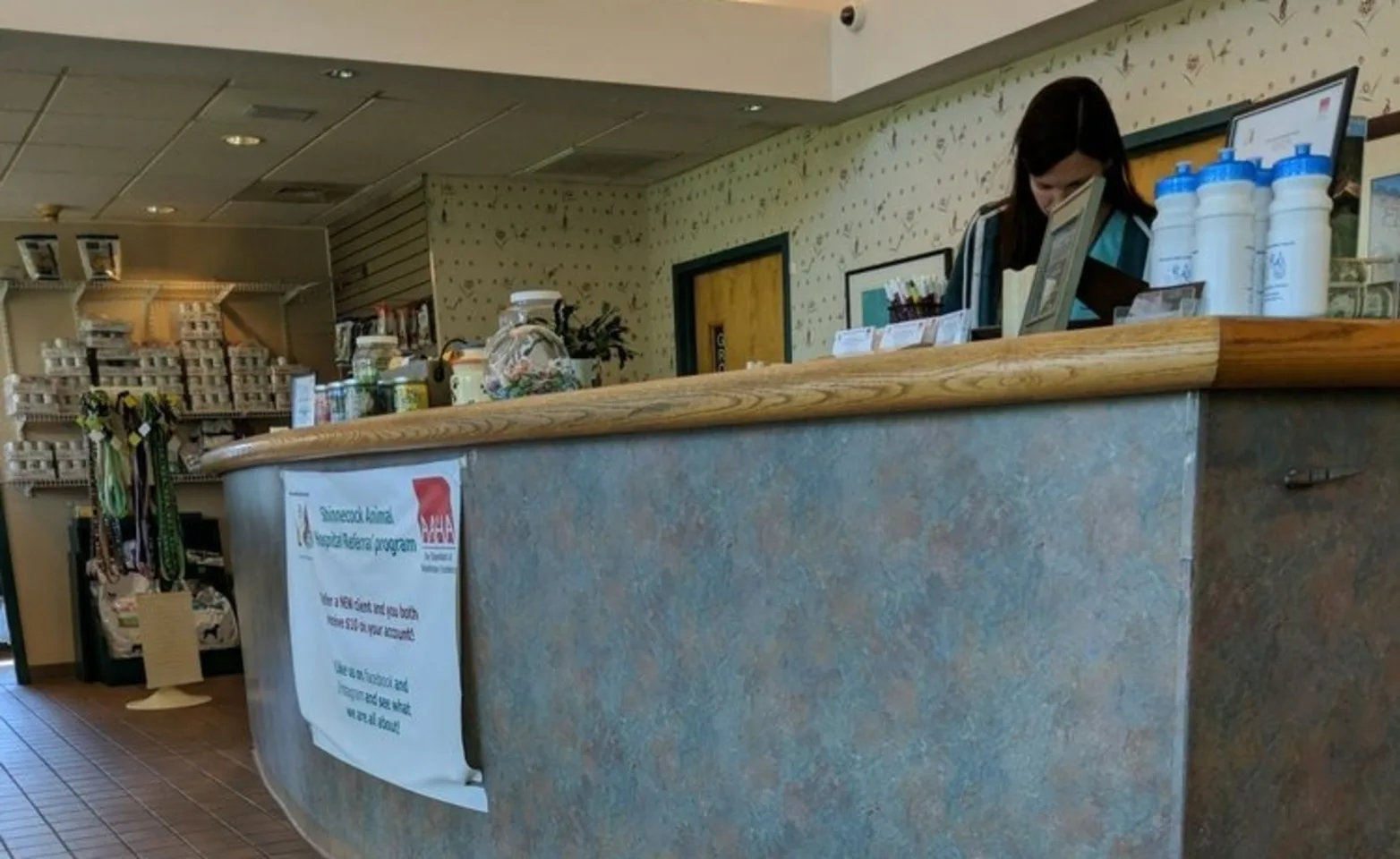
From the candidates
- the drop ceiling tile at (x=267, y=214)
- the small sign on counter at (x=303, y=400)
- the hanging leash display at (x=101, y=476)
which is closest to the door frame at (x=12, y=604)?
the hanging leash display at (x=101, y=476)

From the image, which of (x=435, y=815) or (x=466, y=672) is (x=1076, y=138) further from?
(x=435, y=815)

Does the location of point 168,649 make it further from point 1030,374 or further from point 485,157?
point 1030,374

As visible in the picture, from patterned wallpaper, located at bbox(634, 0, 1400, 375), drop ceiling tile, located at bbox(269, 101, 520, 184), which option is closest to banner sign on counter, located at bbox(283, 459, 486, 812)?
drop ceiling tile, located at bbox(269, 101, 520, 184)

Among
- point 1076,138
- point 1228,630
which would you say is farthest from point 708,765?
point 1076,138

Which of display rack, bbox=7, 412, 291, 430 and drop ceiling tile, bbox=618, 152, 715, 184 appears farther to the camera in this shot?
display rack, bbox=7, 412, 291, 430

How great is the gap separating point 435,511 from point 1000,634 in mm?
1292

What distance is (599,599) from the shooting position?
1.69 metres

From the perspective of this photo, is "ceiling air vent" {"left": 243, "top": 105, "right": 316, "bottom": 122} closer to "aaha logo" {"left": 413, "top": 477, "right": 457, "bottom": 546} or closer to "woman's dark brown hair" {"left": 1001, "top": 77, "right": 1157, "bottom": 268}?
"aaha logo" {"left": 413, "top": 477, "right": 457, "bottom": 546}

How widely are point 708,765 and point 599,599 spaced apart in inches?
13.0

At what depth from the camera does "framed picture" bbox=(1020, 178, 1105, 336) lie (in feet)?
3.87

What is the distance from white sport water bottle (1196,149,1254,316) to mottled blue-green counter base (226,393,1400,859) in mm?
154

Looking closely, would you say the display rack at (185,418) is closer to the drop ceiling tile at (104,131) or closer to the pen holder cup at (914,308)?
the drop ceiling tile at (104,131)

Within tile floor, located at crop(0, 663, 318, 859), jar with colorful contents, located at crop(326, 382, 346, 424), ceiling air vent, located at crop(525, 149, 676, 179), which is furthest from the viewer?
ceiling air vent, located at crop(525, 149, 676, 179)

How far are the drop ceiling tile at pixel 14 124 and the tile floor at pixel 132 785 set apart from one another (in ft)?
8.29
